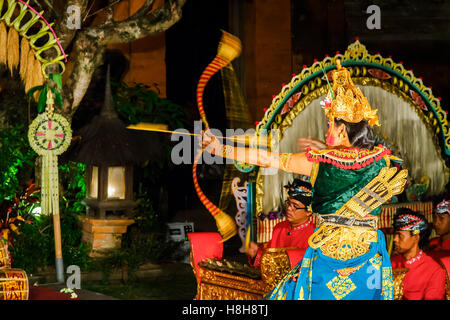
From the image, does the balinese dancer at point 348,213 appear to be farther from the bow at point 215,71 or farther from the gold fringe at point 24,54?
the gold fringe at point 24,54

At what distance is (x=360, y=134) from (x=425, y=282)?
4.74ft

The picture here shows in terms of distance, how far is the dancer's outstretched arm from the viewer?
4883mm

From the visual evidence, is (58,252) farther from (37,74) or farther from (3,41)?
(3,41)

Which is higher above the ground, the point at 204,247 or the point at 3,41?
the point at 3,41

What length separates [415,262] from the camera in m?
5.68

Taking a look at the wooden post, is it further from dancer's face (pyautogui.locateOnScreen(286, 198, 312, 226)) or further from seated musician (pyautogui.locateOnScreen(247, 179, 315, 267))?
dancer's face (pyautogui.locateOnScreen(286, 198, 312, 226))

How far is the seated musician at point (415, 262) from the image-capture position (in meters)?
5.53

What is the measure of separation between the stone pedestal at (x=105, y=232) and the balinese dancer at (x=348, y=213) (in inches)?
159

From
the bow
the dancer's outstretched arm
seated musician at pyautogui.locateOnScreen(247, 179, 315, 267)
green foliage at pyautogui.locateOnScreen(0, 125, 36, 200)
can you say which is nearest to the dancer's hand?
the dancer's outstretched arm

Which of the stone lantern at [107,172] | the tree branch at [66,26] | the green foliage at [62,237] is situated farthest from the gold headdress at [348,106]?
the tree branch at [66,26]

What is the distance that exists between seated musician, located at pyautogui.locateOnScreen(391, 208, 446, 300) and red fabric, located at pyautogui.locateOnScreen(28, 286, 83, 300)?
10.4 ft

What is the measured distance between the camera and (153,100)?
9.88 m

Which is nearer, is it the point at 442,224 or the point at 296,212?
the point at 296,212

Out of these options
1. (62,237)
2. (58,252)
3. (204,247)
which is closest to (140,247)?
(62,237)
